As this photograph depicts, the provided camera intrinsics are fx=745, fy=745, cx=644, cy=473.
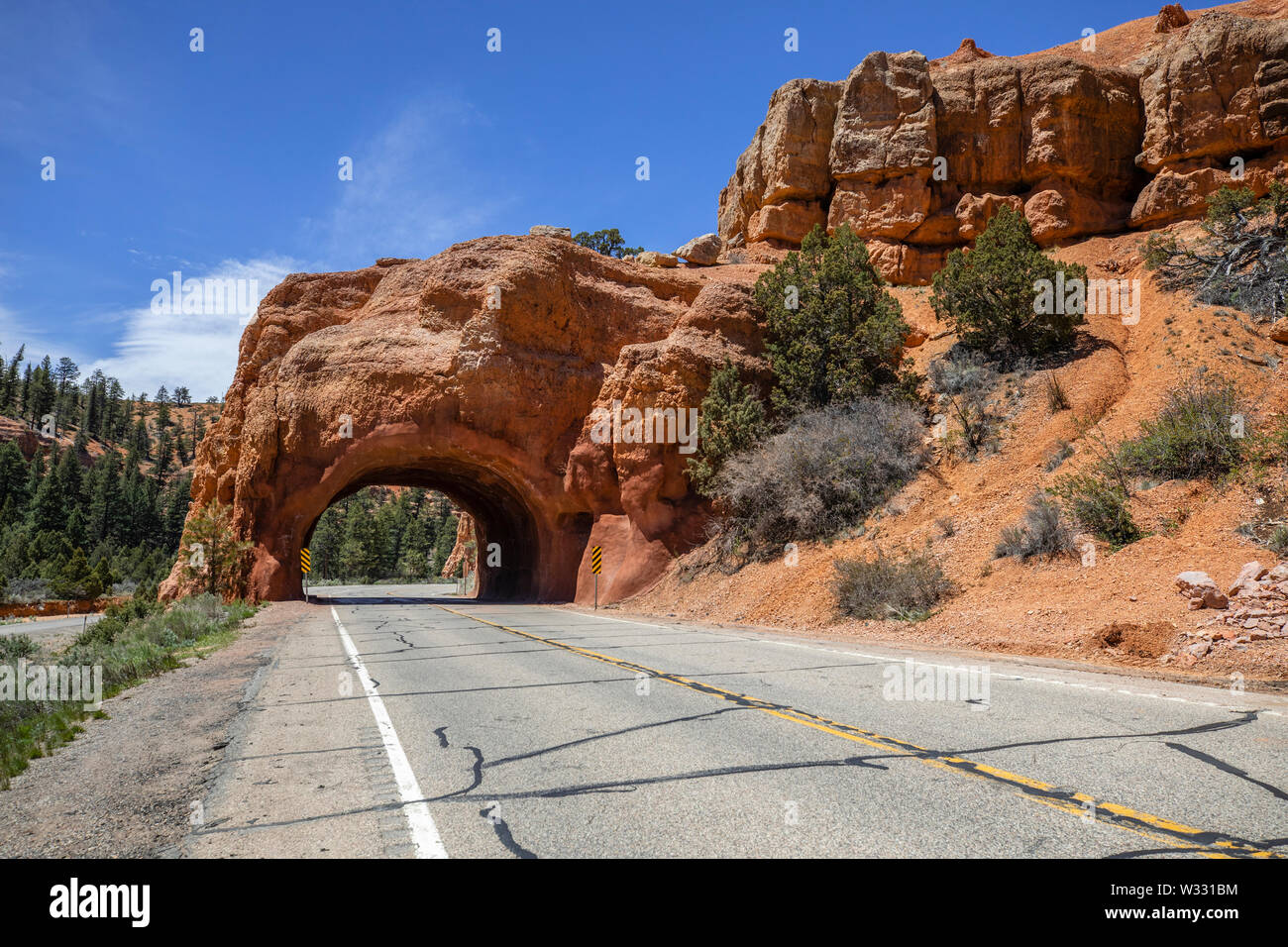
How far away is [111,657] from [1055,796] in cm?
1314

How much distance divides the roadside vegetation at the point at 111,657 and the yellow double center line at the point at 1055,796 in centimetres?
627

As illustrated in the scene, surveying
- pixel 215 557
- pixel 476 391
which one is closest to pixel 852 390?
pixel 476 391

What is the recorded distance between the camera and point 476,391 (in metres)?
30.2

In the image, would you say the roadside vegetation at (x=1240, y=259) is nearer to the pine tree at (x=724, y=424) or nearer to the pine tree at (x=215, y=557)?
the pine tree at (x=724, y=424)

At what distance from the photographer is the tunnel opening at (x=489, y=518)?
116ft

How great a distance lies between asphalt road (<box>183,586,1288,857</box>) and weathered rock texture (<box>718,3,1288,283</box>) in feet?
104

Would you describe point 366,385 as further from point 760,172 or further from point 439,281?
point 760,172

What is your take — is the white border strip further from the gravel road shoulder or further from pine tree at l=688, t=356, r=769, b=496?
pine tree at l=688, t=356, r=769, b=496

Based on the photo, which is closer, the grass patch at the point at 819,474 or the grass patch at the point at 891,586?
the grass patch at the point at 891,586

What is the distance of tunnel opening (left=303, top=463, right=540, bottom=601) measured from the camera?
3541cm

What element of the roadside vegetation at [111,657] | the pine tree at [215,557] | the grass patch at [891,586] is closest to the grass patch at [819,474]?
the grass patch at [891,586]

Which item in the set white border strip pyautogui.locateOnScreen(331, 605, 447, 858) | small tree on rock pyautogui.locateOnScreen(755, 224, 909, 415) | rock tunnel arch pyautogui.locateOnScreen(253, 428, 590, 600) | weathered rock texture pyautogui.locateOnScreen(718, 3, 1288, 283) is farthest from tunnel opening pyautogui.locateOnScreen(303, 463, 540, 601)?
white border strip pyautogui.locateOnScreen(331, 605, 447, 858)
